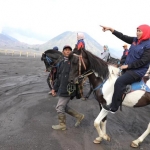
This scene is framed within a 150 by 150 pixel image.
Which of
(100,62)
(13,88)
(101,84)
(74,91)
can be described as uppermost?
(100,62)

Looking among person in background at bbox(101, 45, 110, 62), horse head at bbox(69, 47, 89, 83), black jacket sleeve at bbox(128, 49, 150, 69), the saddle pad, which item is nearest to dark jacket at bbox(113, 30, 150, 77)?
black jacket sleeve at bbox(128, 49, 150, 69)

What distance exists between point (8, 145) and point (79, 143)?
5.60ft

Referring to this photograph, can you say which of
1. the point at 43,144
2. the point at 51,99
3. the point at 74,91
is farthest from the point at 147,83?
the point at 51,99

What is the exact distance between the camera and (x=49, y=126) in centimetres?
583

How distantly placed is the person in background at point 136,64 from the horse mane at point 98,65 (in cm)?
38

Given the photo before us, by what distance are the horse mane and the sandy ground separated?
1.81 meters

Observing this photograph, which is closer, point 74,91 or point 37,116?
point 74,91

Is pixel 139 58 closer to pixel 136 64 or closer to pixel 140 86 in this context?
pixel 136 64

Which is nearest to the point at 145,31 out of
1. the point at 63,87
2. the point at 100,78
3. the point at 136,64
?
the point at 136,64

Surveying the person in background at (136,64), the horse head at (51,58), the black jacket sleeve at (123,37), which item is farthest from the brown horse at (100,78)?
the horse head at (51,58)

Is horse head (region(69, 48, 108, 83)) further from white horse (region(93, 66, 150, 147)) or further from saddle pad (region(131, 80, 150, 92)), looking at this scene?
saddle pad (region(131, 80, 150, 92))

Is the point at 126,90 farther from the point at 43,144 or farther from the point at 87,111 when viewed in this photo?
the point at 87,111

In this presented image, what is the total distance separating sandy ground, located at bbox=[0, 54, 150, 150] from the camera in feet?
16.0

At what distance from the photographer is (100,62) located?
4926mm
